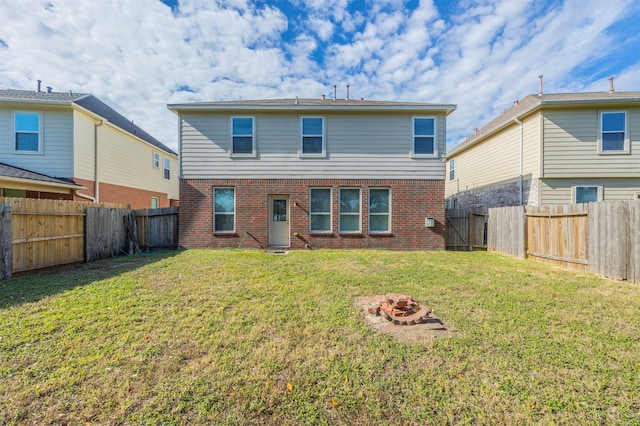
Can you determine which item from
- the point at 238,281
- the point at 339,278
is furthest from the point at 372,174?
the point at 238,281

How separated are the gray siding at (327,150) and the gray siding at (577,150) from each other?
4.39m

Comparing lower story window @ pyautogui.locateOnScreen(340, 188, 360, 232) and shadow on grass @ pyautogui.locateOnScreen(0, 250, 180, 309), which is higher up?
lower story window @ pyautogui.locateOnScreen(340, 188, 360, 232)

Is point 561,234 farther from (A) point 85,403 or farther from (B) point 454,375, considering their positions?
(A) point 85,403

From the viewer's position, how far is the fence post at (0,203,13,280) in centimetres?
537

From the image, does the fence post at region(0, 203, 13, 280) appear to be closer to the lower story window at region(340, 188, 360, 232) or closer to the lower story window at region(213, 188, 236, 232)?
the lower story window at region(213, 188, 236, 232)

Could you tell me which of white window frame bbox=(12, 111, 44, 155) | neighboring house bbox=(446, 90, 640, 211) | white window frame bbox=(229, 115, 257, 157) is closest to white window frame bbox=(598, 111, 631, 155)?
neighboring house bbox=(446, 90, 640, 211)

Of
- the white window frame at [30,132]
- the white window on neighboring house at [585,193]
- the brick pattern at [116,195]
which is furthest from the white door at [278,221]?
the white window on neighboring house at [585,193]

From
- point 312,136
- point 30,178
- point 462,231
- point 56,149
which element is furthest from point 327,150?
point 56,149

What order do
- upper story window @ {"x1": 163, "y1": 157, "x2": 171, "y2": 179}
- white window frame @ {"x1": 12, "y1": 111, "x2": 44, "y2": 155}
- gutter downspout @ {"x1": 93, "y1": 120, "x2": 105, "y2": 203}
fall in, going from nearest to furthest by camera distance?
white window frame @ {"x1": 12, "y1": 111, "x2": 44, "y2": 155}, gutter downspout @ {"x1": 93, "y1": 120, "x2": 105, "y2": 203}, upper story window @ {"x1": 163, "y1": 157, "x2": 171, "y2": 179}

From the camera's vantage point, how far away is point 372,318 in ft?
12.3

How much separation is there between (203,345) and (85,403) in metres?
1.04

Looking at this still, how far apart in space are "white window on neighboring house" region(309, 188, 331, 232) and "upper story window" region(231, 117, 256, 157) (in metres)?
2.75

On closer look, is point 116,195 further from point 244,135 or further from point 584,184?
point 584,184

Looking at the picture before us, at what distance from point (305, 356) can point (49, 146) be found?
13.4 m
